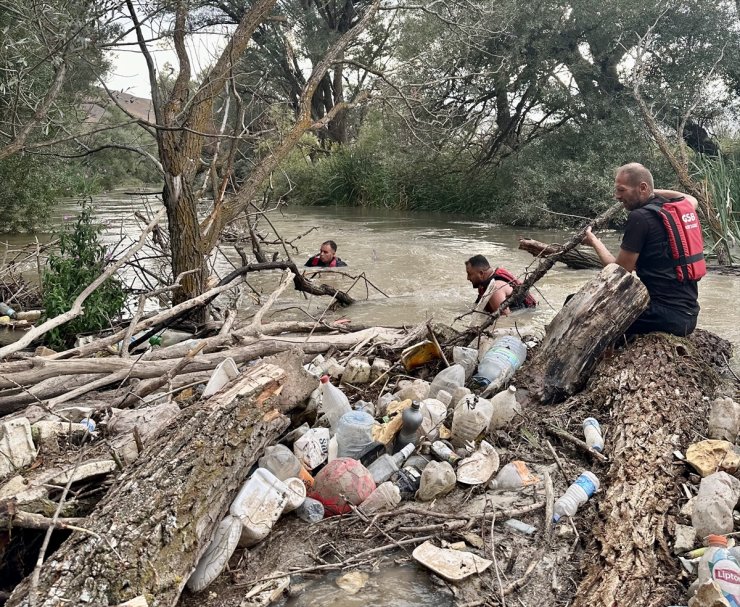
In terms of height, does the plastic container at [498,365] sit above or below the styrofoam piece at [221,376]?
below

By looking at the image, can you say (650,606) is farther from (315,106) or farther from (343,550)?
(315,106)

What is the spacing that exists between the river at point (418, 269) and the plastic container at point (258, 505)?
8.33ft

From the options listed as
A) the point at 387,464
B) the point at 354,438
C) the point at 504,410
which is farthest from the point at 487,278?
the point at 387,464

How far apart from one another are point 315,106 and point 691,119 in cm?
1838

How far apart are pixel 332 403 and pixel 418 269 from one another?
732 cm

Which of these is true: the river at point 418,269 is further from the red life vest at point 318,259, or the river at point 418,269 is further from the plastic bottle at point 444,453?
the plastic bottle at point 444,453

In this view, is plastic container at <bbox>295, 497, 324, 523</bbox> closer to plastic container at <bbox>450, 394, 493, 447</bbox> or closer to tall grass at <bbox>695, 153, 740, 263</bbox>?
plastic container at <bbox>450, 394, 493, 447</bbox>

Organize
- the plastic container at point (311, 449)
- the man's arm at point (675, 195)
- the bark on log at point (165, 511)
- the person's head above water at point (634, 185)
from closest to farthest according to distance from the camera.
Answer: the bark on log at point (165, 511), the plastic container at point (311, 449), the person's head above water at point (634, 185), the man's arm at point (675, 195)

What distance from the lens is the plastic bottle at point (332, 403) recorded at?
3.83 m

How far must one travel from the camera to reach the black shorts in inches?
181

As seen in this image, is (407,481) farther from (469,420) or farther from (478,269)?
(478,269)

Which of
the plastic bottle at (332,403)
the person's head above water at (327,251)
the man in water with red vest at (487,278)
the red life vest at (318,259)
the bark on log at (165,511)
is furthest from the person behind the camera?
the red life vest at (318,259)

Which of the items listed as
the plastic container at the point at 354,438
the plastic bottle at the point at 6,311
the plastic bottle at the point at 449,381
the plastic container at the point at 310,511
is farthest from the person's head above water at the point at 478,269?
the plastic bottle at the point at 6,311

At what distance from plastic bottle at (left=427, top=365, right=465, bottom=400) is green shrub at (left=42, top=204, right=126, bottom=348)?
10.4 ft
